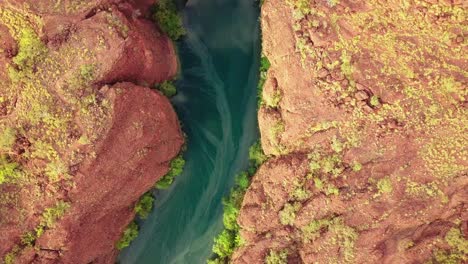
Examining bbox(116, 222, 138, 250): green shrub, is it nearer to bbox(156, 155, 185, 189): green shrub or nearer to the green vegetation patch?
bbox(156, 155, 185, 189): green shrub

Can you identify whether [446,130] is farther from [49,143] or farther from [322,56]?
[49,143]

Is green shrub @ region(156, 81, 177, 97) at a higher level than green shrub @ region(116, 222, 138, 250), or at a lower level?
higher

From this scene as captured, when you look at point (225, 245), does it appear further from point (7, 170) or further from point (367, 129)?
point (7, 170)

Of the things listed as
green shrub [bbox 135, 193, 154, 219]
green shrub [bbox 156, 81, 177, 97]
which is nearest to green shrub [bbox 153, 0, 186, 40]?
green shrub [bbox 156, 81, 177, 97]

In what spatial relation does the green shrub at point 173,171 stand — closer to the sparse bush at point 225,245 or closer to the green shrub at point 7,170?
the sparse bush at point 225,245

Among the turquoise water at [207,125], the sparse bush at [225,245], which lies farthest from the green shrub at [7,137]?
the sparse bush at [225,245]

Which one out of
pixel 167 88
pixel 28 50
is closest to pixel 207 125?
pixel 167 88

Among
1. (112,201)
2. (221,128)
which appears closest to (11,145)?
(112,201)
